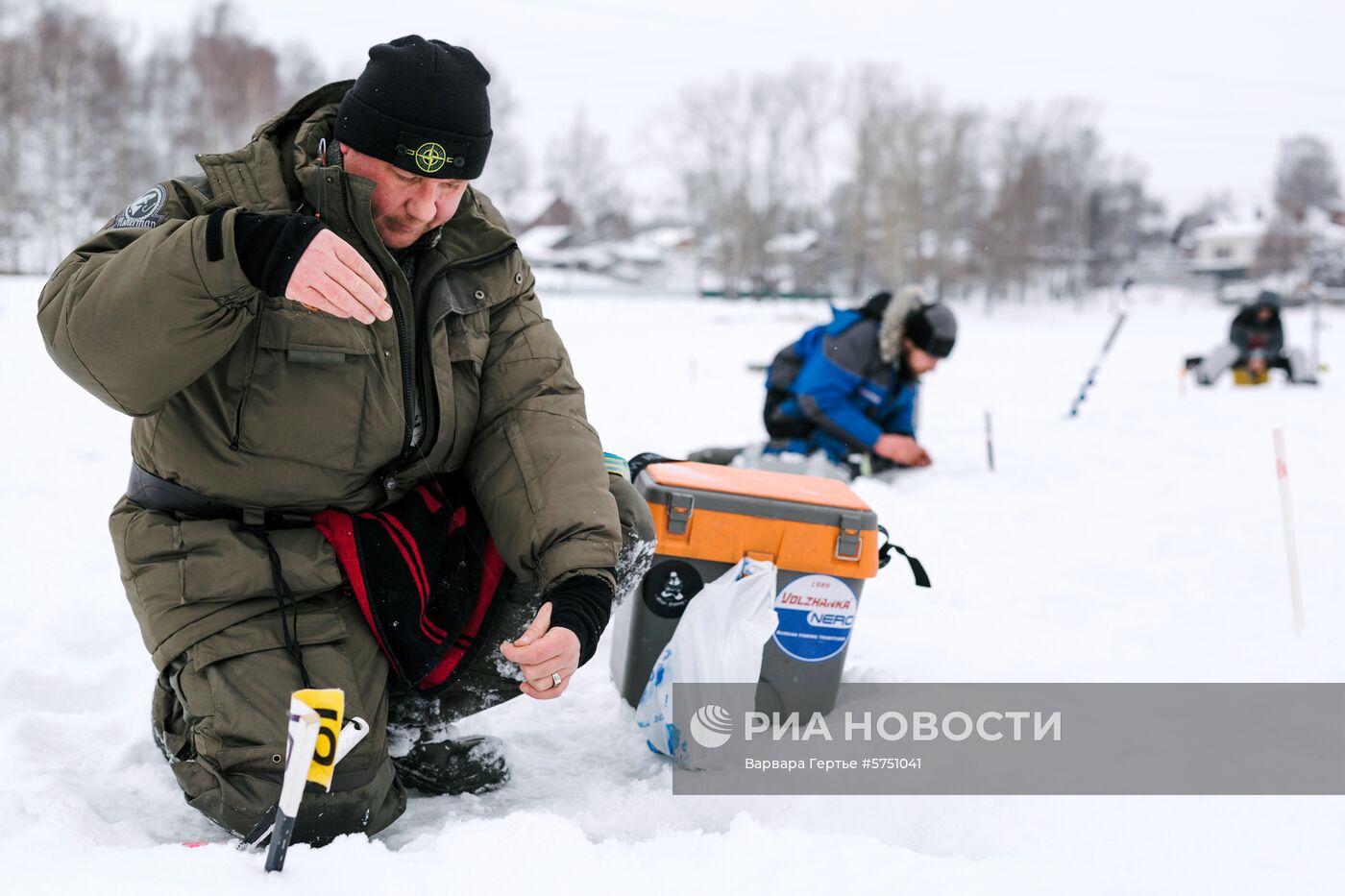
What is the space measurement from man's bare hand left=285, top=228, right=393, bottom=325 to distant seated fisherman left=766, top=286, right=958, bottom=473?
4063 mm

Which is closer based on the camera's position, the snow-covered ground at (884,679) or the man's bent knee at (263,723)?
the snow-covered ground at (884,679)

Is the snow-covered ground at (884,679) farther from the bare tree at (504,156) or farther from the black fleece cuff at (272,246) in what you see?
the bare tree at (504,156)

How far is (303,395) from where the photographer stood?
1.99 meters

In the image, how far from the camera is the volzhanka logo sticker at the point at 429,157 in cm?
202

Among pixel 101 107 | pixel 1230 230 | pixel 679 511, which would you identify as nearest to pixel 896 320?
pixel 679 511

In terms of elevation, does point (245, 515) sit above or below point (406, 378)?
below

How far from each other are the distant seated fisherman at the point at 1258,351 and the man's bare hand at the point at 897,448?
6998 mm

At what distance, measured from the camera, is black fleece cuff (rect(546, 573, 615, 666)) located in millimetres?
1912

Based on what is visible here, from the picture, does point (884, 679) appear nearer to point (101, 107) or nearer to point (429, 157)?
point (429, 157)

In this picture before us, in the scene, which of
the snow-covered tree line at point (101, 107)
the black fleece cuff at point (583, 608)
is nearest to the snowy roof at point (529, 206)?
the snow-covered tree line at point (101, 107)

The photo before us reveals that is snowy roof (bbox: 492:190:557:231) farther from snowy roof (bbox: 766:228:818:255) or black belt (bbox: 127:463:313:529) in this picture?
black belt (bbox: 127:463:313:529)

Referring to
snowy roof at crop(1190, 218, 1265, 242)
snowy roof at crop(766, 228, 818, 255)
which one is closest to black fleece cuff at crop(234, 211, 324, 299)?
snowy roof at crop(766, 228, 818, 255)

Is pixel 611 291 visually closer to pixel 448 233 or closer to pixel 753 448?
pixel 753 448

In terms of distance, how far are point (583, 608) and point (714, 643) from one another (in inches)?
23.2
